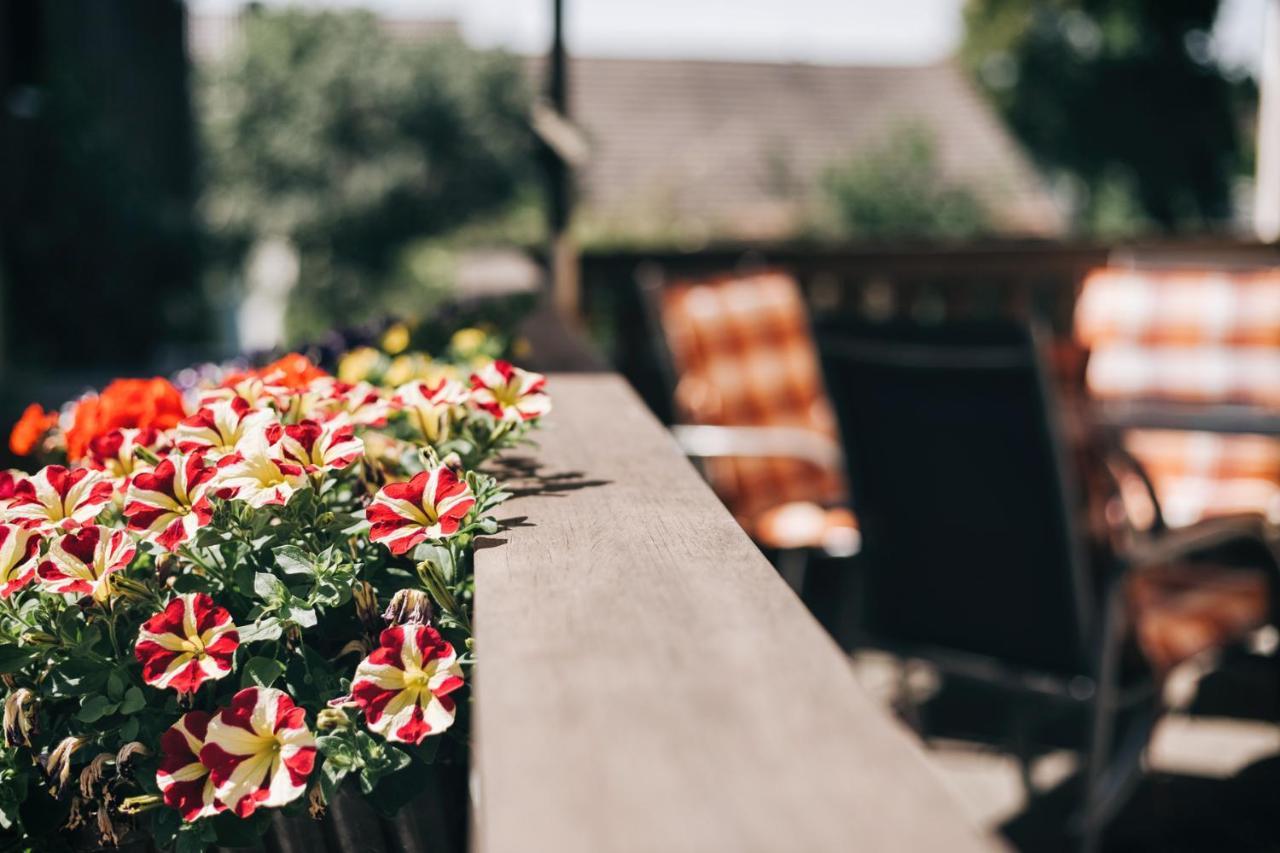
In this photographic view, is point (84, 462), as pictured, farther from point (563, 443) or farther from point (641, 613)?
point (641, 613)

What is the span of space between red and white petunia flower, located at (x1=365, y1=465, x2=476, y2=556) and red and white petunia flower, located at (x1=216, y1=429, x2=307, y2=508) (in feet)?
0.22

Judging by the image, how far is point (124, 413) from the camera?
1223mm

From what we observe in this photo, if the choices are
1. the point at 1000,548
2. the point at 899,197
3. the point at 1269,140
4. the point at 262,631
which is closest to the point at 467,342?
the point at 262,631

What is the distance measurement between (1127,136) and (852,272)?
960 inches

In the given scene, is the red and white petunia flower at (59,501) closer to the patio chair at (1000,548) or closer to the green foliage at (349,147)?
the patio chair at (1000,548)

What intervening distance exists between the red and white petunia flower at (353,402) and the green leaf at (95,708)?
295mm

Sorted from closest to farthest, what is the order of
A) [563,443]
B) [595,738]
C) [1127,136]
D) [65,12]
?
[595,738] → [563,443] → [65,12] → [1127,136]

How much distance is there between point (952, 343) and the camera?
2115 millimetres

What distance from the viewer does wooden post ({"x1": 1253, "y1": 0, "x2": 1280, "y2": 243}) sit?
632 centimetres

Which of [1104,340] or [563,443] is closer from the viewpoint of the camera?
[563,443]

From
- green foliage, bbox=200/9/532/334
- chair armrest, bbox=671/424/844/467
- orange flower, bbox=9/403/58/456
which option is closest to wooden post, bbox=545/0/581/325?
chair armrest, bbox=671/424/844/467

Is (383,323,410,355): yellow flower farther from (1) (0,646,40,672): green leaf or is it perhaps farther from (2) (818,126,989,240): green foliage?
(2) (818,126,989,240): green foliage

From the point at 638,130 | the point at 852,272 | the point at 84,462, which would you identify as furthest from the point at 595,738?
the point at 638,130

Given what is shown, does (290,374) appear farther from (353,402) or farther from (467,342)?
(467,342)
